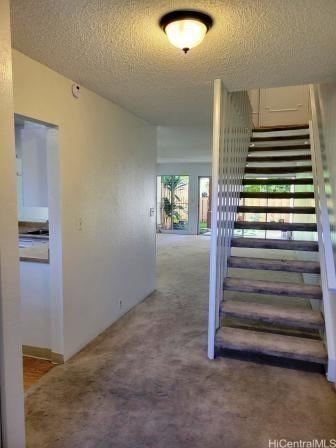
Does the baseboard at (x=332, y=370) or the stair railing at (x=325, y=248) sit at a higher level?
the stair railing at (x=325, y=248)

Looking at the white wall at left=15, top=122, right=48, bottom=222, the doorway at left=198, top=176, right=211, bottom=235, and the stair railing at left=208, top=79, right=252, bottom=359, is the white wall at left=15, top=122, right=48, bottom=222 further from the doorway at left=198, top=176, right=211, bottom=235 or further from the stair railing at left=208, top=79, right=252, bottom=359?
the doorway at left=198, top=176, right=211, bottom=235

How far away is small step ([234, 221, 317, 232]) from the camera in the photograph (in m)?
3.51

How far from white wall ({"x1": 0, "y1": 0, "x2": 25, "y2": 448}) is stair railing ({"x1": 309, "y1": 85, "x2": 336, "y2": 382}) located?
206cm

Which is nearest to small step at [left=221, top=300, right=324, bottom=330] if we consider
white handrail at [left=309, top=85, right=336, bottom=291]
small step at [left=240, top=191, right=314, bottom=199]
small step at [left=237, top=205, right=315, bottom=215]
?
white handrail at [left=309, top=85, right=336, bottom=291]

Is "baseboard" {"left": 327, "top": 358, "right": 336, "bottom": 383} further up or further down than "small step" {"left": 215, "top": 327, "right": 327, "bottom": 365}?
further down

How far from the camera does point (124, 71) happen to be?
2.47 metres

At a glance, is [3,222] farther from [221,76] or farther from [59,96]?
[221,76]

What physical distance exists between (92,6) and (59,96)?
3.50 ft

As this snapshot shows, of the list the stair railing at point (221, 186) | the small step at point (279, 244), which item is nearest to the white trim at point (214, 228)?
the stair railing at point (221, 186)

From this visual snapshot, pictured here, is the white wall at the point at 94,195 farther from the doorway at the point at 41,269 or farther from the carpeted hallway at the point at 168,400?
the carpeted hallway at the point at 168,400

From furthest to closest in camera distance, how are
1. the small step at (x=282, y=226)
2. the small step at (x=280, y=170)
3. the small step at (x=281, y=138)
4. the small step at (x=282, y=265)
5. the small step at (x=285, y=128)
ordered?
the small step at (x=285, y=128) < the small step at (x=281, y=138) < the small step at (x=280, y=170) < the small step at (x=282, y=226) < the small step at (x=282, y=265)

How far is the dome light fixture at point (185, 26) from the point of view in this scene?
1.69 metres

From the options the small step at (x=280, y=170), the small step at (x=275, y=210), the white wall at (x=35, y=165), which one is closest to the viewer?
the white wall at (x=35, y=165)

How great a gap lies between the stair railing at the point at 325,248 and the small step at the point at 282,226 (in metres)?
0.34
